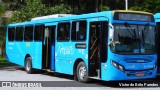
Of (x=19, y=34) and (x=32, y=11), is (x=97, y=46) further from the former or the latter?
(x=32, y=11)

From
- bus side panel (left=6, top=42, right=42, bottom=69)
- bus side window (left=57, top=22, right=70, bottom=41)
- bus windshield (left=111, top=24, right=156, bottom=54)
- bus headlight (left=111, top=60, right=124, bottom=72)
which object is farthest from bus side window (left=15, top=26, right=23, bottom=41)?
bus headlight (left=111, top=60, right=124, bottom=72)

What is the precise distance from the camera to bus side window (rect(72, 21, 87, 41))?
49.7ft

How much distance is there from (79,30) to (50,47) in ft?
10.7

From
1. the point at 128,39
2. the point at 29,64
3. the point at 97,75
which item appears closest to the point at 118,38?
the point at 128,39

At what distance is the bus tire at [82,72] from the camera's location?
14.9 m

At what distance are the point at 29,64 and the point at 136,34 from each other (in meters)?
8.33

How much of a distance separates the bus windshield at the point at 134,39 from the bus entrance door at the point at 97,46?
1.61 ft

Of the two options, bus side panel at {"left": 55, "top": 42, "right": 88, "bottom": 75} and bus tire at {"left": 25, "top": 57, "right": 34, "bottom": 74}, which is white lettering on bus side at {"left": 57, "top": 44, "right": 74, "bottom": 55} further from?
bus tire at {"left": 25, "top": 57, "right": 34, "bottom": 74}

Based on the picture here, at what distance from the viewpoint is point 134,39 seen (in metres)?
13.9

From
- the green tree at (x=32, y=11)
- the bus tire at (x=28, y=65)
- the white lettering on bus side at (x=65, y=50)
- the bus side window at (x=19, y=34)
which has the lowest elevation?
the bus tire at (x=28, y=65)

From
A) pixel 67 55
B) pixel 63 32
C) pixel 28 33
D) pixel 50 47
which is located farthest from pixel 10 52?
pixel 67 55

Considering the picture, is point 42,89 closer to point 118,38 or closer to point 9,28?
point 118,38

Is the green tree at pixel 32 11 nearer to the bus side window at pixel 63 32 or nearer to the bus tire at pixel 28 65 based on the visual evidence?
the bus tire at pixel 28 65

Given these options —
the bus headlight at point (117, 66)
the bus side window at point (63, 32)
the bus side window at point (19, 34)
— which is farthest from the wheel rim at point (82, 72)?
the bus side window at point (19, 34)
